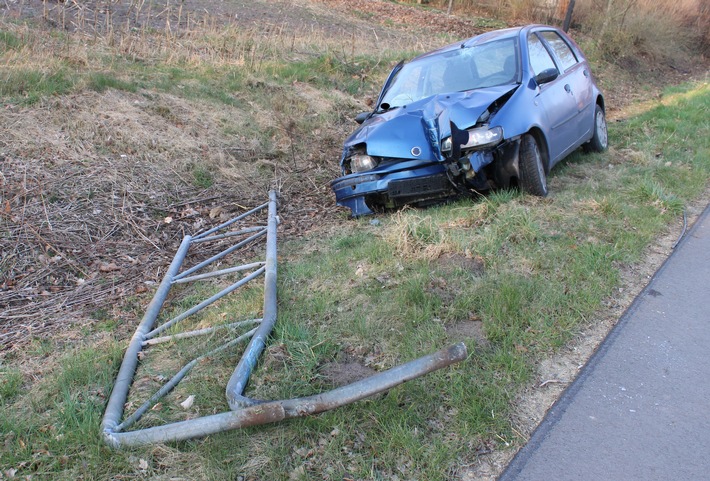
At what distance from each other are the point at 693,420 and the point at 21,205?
621 cm

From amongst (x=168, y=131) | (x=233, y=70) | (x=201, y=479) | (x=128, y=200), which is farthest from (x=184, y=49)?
(x=201, y=479)

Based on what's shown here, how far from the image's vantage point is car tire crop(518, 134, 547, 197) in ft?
19.4

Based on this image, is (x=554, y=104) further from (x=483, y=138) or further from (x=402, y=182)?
(x=402, y=182)

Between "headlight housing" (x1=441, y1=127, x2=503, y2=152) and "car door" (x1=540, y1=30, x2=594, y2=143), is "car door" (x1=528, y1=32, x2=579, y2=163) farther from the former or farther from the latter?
"headlight housing" (x1=441, y1=127, x2=503, y2=152)

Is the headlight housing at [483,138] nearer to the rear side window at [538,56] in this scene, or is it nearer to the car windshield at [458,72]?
the car windshield at [458,72]

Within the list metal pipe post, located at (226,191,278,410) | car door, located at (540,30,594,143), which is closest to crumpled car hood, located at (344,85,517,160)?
car door, located at (540,30,594,143)

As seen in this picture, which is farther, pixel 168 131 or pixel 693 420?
pixel 168 131

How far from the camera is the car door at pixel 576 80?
7.23 meters

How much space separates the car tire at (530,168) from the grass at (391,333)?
13cm

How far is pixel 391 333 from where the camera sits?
12.7ft

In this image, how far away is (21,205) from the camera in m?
6.23

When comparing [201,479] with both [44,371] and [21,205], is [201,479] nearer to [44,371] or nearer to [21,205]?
[44,371]

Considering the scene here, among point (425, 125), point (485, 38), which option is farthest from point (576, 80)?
point (425, 125)

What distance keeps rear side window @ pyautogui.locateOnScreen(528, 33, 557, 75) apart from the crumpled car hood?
816 millimetres
